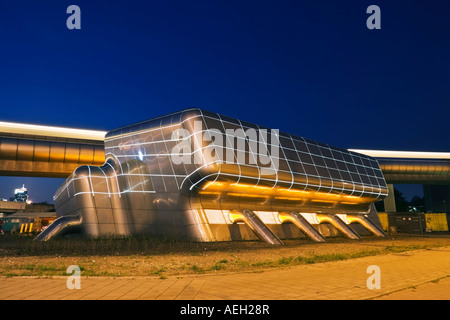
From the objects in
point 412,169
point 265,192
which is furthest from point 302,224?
point 412,169

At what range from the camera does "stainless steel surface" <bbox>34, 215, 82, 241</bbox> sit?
78.5 feet

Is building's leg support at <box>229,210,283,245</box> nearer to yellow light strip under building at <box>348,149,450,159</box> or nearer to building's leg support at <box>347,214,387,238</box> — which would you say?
building's leg support at <box>347,214,387,238</box>

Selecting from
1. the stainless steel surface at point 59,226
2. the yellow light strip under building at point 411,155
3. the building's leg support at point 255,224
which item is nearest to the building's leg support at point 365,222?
the building's leg support at point 255,224

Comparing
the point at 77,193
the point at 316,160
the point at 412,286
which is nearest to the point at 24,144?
the point at 77,193

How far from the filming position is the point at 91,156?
39.5 meters

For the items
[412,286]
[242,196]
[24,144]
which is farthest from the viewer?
[24,144]

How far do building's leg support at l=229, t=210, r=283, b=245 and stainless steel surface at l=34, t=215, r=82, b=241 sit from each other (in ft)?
37.6

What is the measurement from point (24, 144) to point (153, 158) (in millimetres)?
18994

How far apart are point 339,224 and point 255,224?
42.0ft

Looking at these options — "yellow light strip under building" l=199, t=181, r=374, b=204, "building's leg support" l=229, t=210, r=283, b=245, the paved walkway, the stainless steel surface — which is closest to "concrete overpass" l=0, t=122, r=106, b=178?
the stainless steel surface

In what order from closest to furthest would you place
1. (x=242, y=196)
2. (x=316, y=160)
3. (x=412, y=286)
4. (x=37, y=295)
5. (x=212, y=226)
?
(x=37, y=295)
(x=412, y=286)
(x=212, y=226)
(x=242, y=196)
(x=316, y=160)

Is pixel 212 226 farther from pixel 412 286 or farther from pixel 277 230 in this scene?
pixel 412 286

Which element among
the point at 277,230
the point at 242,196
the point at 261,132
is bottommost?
the point at 277,230

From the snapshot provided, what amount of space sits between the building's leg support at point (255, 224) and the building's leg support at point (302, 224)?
5.22 m
